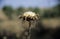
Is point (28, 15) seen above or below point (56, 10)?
above

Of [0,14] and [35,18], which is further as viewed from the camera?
[0,14]

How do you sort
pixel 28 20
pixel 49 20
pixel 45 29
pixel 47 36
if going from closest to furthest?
pixel 28 20 → pixel 47 36 → pixel 45 29 → pixel 49 20

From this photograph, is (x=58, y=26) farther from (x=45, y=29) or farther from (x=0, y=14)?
(x=0, y=14)

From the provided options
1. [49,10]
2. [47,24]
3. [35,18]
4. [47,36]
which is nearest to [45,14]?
[49,10]

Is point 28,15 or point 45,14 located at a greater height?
point 28,15

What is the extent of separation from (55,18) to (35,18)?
25.8 ft

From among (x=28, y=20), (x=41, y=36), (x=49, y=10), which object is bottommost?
(x=41, y=36)

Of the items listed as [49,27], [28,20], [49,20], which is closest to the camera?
[28,20]

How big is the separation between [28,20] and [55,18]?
7.88 m

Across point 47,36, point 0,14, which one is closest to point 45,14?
point 0,14

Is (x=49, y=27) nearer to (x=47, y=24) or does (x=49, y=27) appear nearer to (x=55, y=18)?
(x=47, y=24)

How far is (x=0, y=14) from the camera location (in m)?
9.52

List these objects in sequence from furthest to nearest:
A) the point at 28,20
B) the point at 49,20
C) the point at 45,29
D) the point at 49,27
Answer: the point at 49,20, the point at 45,29, the point at 49,27, the point at 28,20

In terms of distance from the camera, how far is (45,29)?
8.41 meters
